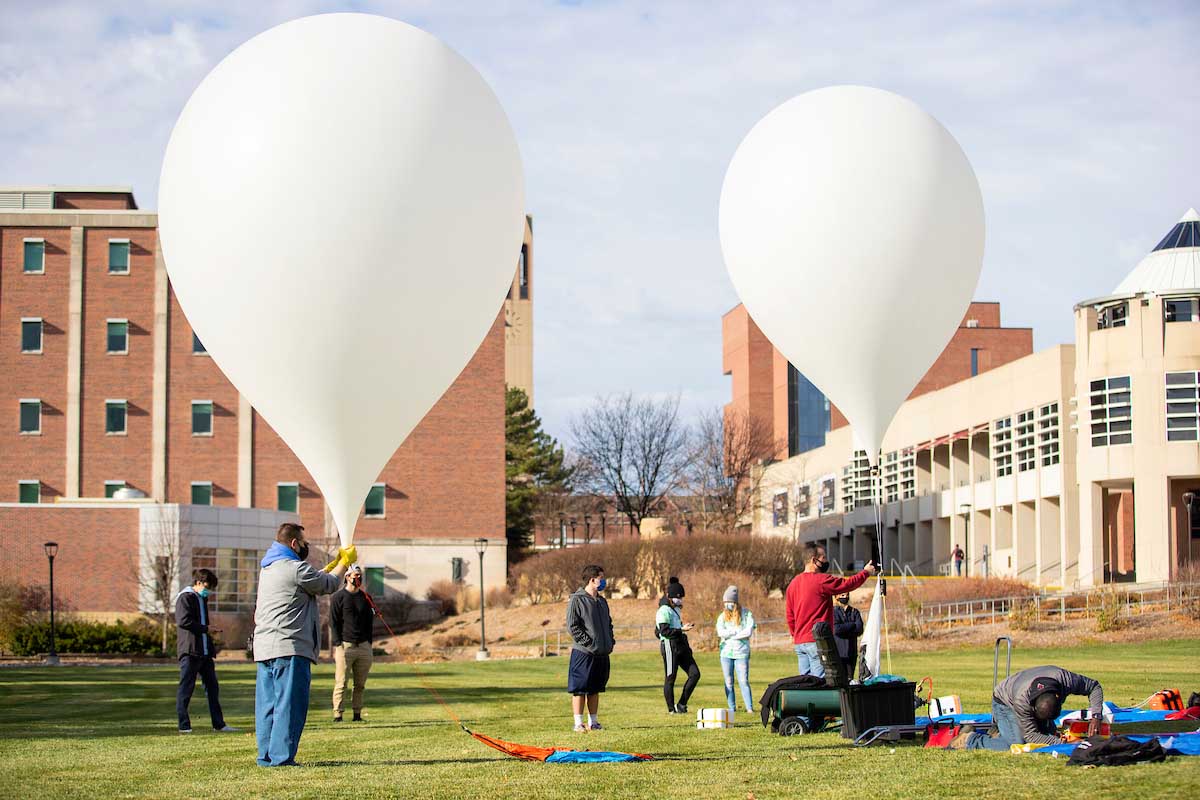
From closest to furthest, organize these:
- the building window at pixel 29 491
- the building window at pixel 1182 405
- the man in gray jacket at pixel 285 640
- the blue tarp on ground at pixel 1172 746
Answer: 1. the blue tarp on ground at pixel 1172 746
2. the man in gray jacket at pixel 285 640
3. the building window at pixel 1182 405
4. the building window at pixel 29 491

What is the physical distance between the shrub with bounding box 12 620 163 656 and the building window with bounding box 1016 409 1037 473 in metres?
36.2

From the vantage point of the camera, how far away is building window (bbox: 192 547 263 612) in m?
56.2

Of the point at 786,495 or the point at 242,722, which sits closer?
the point at 242,722

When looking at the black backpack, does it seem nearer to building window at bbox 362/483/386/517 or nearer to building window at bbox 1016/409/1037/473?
building window at bbox 1016/409/1037/473

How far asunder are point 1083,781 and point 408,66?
7.44 metres

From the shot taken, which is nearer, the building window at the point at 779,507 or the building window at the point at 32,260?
the building window at the point at 32,260

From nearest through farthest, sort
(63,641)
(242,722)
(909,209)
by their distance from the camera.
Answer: (909,209), (242,722), (63,641)

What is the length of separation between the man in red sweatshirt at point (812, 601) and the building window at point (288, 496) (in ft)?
183

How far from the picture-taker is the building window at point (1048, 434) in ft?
190

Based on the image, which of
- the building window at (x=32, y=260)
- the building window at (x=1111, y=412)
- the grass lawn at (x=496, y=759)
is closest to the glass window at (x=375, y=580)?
the building window at (x=32, y=260)

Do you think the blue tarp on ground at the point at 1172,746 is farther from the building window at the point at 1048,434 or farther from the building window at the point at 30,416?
the building window at the point at 30,416

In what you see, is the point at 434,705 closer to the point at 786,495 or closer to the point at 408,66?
the point at 408,66

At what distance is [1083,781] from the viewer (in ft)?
31.6

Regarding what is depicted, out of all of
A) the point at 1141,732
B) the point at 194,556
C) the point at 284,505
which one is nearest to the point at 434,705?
the point at 1141,732
